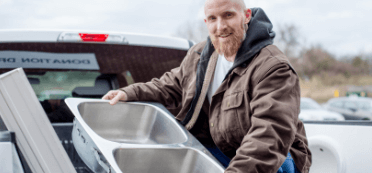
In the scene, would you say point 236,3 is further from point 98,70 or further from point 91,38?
point 98,70

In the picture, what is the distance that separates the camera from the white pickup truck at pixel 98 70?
2.34 meters

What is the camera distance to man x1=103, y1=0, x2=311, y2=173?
4.87 ft

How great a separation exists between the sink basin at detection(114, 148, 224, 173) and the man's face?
2.01 feet

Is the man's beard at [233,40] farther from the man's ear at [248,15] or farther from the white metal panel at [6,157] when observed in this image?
the white metal panel at [6,157]

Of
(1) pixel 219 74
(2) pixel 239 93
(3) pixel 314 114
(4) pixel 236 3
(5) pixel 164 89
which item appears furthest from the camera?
(3) pixel 314 114

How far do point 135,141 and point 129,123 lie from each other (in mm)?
139

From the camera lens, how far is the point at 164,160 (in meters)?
1.88

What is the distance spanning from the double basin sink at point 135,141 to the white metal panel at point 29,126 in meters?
0.15

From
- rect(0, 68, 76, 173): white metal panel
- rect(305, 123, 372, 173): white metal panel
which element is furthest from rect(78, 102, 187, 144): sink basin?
rect(305, 123, 372, 173): white metal panel

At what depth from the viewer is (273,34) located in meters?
1.87

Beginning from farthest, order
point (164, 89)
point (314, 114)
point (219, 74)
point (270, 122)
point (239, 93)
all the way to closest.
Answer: point (314, 114), point (164, 89), point (219, 74), point (239, 93), point (270, 122)

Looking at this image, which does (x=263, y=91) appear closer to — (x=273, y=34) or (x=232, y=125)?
(x=232, y=125)

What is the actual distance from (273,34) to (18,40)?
1.66 m

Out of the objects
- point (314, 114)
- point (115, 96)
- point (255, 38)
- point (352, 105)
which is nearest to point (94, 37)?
point (115, 96)
